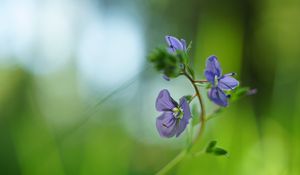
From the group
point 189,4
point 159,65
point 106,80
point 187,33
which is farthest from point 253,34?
point 159,65

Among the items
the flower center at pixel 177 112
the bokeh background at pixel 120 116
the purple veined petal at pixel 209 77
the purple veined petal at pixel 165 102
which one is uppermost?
the purple veined petal at pixel 209 77

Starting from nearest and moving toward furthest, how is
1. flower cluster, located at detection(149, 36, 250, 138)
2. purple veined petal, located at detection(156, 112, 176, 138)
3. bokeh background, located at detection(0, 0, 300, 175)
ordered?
flower cluster, located at detection(149, 36, 250, 138)
purple veined petal, located at detection(156, 112, 176, 138)
bokeh background, located at detection(0, 0, 300, 175)

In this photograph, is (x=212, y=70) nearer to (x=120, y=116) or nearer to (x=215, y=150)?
(x=215, y=150)

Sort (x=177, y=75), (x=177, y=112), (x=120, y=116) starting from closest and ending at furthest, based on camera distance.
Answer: (x=177, y=75) → (x=177, y=112) → (x=120, y=116)

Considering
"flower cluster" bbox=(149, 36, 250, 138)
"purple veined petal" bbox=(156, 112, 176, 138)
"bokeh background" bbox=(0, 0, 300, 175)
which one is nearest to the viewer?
"flower cluster" bbox=(149, 36, 250, 138)

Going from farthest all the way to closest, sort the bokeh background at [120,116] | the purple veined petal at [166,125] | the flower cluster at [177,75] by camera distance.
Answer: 1. the bokeh background at [120,116]
2. the purple veined petal at [166,125]
3. the flower cluster at [177,75]

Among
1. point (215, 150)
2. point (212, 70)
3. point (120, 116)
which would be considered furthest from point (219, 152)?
point (120, 116)

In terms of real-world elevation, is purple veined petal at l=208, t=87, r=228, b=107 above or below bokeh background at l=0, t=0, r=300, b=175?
above

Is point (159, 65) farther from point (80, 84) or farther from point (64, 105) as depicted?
point (64, 105)
